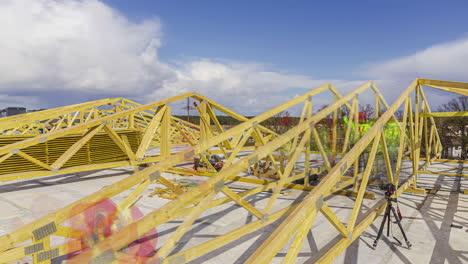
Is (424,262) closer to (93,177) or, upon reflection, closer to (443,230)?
(443,230)

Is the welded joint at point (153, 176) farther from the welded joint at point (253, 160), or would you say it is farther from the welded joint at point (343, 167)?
the welded joint at point (343, 167)

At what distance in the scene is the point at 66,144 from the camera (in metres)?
12.6

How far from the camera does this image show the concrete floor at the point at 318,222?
5230 millimetres

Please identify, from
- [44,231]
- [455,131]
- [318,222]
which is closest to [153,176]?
[44,231]

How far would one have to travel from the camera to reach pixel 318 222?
22.5ft

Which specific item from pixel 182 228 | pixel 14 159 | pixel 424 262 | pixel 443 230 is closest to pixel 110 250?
pixel 182 228

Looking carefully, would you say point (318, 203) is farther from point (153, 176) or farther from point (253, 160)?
point (153, 176)

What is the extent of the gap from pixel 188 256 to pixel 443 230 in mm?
5801

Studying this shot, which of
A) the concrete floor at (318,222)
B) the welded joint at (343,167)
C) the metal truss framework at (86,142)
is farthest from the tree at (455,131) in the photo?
the welded joint at (343,167)

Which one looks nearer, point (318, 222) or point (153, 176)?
point (153, 176)

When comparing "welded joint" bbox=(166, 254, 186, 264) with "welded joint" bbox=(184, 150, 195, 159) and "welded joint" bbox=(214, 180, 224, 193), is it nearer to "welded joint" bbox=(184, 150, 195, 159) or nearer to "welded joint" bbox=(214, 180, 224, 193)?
"welded joint" bbox=(214, 180, 224, 193)

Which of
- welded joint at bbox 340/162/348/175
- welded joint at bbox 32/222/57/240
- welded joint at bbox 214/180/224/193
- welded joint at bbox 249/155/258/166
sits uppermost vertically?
welded joint at bbox 249/155/258/166

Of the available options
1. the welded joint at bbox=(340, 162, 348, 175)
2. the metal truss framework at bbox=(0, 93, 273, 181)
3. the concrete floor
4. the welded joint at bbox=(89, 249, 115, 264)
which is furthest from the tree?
the welded joint at bbox=(89, 249, 115, 264)

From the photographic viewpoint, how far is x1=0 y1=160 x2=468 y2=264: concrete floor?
5.23 meters
